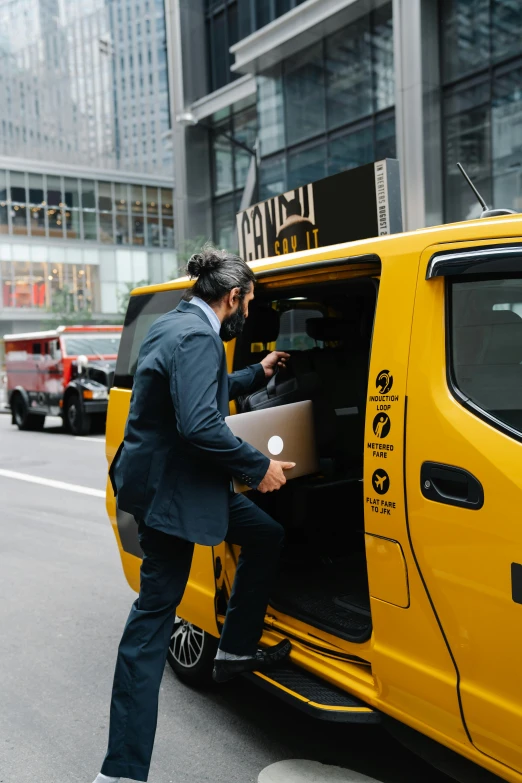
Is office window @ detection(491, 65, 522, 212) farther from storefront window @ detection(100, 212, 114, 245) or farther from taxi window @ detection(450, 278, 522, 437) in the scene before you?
storefront window @ detection(100, 212, 114, 245)

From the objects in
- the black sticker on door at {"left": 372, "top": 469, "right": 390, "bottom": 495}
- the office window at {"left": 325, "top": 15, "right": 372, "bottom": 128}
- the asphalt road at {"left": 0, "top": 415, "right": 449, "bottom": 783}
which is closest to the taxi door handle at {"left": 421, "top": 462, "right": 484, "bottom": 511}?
the black sticker on door at {"left": 372, "top": 469, "right": 390, "bottom": 495}

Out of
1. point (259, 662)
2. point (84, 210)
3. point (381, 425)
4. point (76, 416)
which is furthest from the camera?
point (84, 210)

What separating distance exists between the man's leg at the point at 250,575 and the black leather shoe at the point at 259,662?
0.04 metres

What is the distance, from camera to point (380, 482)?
251 centimetres

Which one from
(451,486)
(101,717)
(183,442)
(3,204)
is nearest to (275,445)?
(183,442)

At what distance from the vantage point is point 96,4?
4072 inches

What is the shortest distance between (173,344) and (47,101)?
108 metres

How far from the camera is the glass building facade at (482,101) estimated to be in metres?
15.8

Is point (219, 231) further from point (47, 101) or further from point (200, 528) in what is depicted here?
point (47, 101)

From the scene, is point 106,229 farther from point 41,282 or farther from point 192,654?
point 192,654

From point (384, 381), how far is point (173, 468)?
2.69 feet

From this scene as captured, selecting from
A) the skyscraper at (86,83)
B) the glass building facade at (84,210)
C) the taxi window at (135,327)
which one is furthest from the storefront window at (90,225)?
the taxi window at (135,327)

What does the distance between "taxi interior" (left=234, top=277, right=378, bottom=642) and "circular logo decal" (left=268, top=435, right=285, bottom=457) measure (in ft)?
1.15

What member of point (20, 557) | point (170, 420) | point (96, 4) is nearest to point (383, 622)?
point (170, 420)
